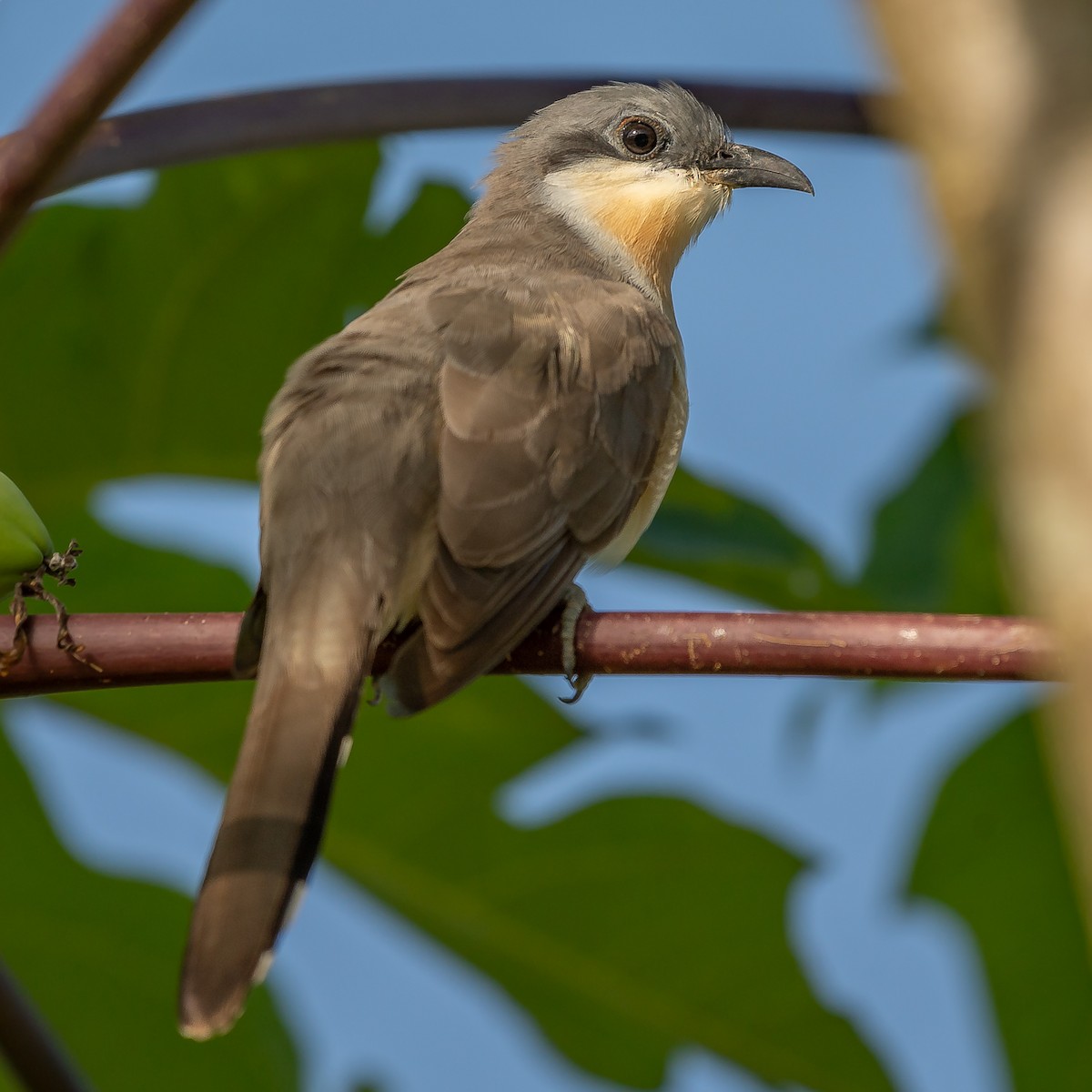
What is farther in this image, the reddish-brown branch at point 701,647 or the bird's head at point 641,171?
the bird's head at point 641,171

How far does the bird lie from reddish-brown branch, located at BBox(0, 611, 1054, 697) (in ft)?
0.95

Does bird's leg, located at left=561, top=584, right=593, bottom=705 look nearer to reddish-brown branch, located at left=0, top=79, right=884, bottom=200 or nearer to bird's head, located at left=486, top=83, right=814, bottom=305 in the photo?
reddish-brown branch, located at left=0, top=79, right=884, bottom=200

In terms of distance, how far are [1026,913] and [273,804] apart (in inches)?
86.6

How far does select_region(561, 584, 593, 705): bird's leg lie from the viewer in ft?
9.00

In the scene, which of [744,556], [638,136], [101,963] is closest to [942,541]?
[744,556]

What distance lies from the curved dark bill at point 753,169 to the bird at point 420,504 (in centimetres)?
72

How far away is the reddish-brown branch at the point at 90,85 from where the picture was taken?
7.27 ft

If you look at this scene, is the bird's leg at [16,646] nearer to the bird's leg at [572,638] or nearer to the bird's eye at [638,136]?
the bird's leg at [572,638]

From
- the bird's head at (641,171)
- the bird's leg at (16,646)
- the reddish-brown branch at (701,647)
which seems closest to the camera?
the reddish-brown branch at (701,647)

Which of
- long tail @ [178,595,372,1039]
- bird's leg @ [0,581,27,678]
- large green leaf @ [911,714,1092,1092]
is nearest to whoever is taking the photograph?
bird's leg @ [0,581,27,678]

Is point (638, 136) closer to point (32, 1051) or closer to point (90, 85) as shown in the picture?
point (90, 85)

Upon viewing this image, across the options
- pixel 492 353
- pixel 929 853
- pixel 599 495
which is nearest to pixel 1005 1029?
pixel 929 853

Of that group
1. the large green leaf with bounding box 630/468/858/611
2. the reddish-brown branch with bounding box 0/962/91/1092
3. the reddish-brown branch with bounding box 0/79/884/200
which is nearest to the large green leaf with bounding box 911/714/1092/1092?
the large green leaf with bounding box 630/468/858/611

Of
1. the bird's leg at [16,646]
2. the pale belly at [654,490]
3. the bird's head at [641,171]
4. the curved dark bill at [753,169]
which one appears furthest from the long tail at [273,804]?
the curved dark bill at [753,169]
